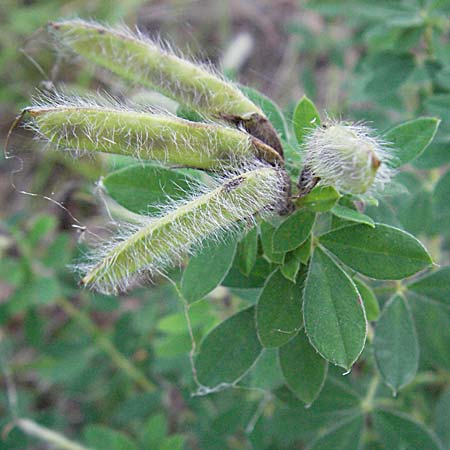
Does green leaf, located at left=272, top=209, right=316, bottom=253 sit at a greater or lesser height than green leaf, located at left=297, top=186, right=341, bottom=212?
lesser

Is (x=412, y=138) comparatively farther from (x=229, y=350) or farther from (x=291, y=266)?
(x=229, y=350)

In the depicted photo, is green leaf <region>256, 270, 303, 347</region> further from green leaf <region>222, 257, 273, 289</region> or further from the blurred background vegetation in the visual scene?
the blurred background vegetation

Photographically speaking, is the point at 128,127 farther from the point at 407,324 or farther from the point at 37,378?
the point at 37,378

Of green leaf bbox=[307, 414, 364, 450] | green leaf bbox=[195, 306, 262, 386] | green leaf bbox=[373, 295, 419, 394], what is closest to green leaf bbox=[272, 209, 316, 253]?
green leaf bbox=[195, 306, 262, 386]

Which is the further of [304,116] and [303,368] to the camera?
[303,368]

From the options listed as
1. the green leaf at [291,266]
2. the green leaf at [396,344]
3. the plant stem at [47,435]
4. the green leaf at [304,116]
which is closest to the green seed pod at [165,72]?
the green leaf at [304,116]

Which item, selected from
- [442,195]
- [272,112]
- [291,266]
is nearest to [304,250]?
[291,266]

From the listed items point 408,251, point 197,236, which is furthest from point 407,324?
point 197,236
